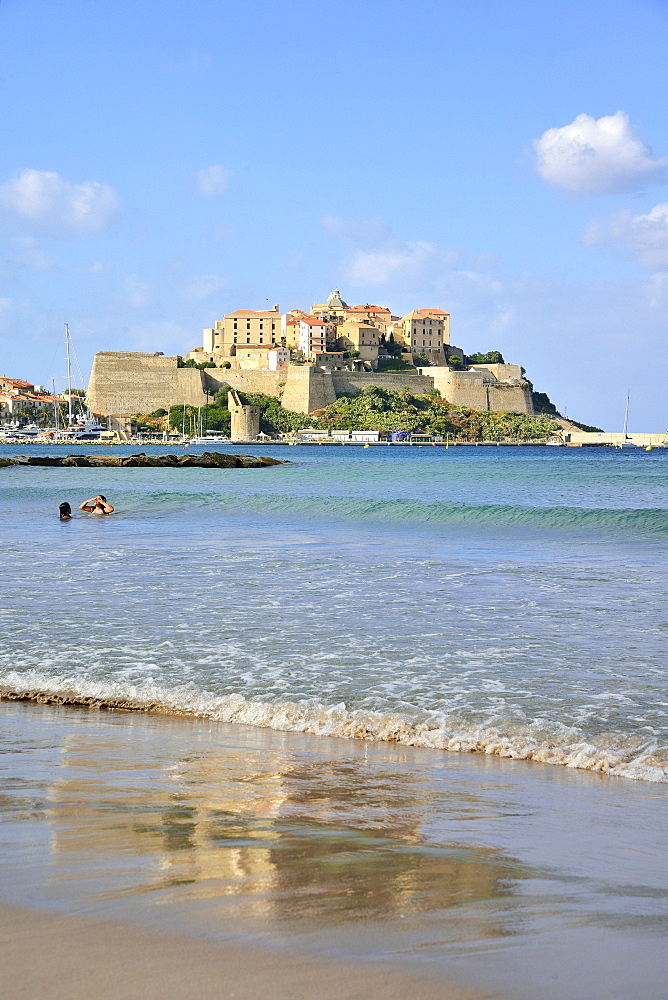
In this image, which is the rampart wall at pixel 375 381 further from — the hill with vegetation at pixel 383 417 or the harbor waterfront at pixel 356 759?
the harbor waterfront at pixel 356 759

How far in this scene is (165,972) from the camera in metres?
1.62

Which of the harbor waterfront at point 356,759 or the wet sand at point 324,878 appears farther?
the harbor waterfront at point 356,759

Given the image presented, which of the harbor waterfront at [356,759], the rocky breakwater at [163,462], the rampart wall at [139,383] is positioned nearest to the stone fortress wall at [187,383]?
the rampart wall at [139,383]

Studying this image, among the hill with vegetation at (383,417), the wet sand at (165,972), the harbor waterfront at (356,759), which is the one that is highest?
the hill with vegetation at (383,417)

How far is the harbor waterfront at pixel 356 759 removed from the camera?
6.08 feet

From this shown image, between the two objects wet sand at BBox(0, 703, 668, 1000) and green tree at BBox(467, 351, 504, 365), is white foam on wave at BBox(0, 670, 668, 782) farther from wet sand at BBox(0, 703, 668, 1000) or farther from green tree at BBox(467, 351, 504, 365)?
green tree at BBox(467, 351, 504, 365)

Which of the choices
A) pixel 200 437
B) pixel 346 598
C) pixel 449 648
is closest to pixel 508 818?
pixel 449 648

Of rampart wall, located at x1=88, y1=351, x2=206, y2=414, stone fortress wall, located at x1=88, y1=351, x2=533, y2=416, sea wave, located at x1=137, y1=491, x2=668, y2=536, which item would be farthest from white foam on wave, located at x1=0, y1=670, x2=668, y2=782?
rampart wall, located at x1=88, y1=351, x2=206, y2=414

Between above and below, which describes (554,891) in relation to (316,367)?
below

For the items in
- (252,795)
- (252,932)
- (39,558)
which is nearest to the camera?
(252,932)

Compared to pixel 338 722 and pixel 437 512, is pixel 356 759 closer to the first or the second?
pixel 338 722

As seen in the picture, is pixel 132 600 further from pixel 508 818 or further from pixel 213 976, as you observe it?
pixel 213 976

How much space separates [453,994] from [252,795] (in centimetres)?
132

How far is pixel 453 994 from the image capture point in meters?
1.57
